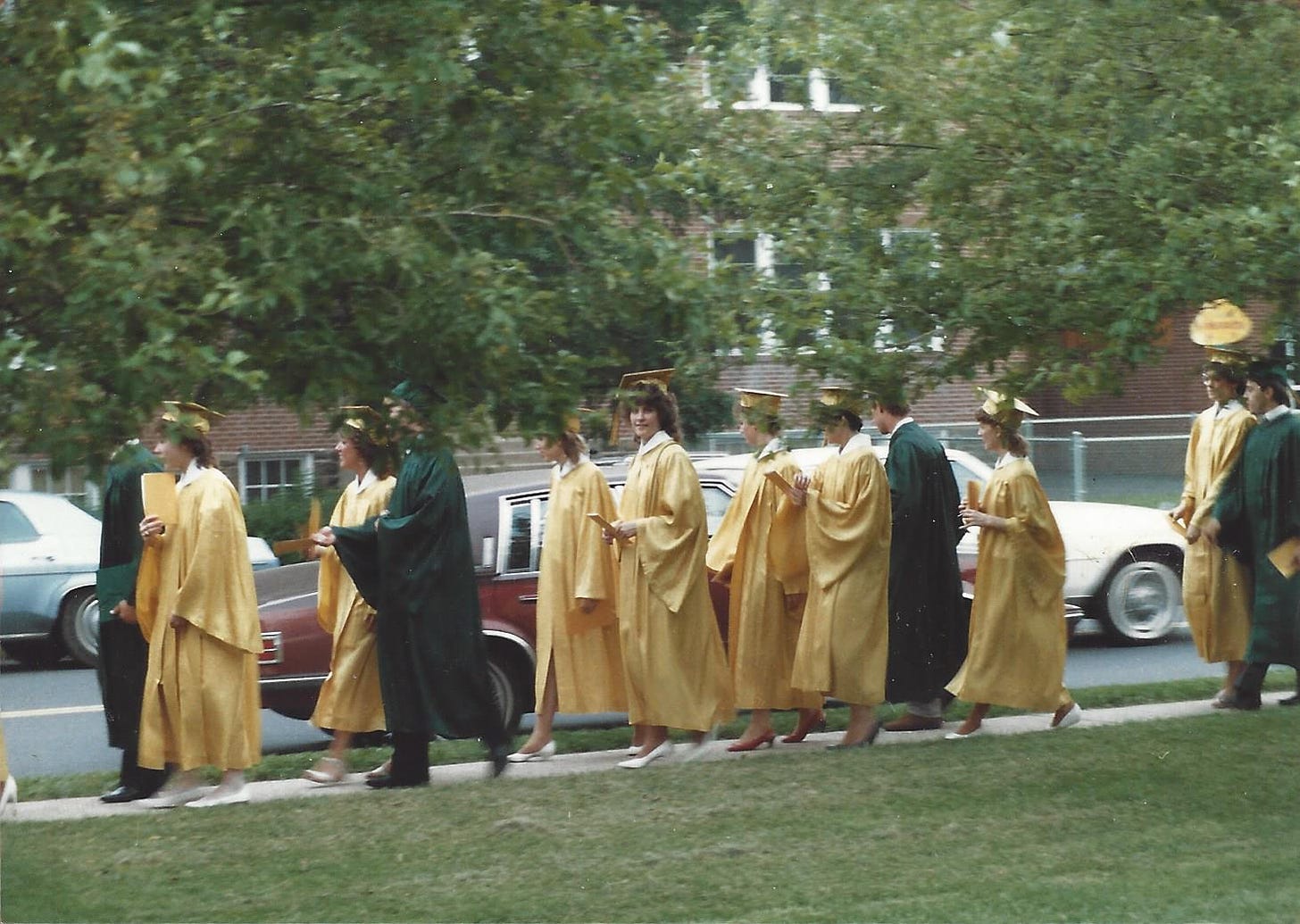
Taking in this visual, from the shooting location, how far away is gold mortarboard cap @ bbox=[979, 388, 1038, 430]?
26.8 feet

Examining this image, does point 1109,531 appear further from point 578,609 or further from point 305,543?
point 305,543

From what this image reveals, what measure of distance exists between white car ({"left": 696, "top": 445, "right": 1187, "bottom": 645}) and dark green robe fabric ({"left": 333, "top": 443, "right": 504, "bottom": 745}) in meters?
6.10

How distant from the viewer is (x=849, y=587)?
9.90m

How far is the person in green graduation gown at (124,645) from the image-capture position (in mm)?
8844

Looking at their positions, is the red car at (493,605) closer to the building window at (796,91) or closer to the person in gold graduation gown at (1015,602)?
the person in gold graduation gown at (1015,602)

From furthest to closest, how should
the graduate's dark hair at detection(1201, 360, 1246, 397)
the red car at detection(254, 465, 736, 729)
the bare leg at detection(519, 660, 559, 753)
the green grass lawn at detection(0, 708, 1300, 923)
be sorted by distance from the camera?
the red car at detection(254, 465, 736, 729) → the bare leg at detection(519, 660, 559, 753) → the graduate's dark hair at detection(1201, 360, 1246, 397) → the green grass lawn at detection(0, 708, 1300, 923)

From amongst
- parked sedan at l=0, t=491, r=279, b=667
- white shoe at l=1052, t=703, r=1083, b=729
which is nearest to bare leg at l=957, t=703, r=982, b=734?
white shoe at l=1052, t=703, r=1083, b=729

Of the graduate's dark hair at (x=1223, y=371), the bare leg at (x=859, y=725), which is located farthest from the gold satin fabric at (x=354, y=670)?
the graduate's dark hair at (x=1223, y=371)

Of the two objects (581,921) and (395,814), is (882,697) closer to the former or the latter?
(395,814)

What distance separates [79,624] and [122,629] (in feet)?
23.5

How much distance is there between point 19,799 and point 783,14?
581 centimetres

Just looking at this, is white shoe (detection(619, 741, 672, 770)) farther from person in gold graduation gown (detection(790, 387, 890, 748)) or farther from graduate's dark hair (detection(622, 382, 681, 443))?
graduate's dark hair (detection(622, 382, 681, 443))

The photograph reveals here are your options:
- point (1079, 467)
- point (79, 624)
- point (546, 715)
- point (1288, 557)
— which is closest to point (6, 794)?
point (546, 715)

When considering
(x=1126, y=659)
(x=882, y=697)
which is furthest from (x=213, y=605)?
(x=1126, y=659)
